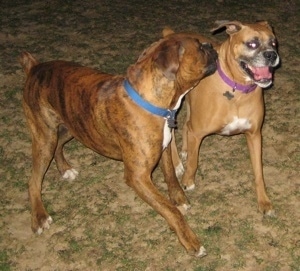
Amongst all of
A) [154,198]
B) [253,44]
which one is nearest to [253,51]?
[253,44]

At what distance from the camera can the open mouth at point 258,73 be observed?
137 inches

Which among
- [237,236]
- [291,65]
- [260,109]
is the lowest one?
[237,236]

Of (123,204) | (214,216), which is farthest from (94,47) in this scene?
(214,216)

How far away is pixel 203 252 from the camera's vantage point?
3.58m

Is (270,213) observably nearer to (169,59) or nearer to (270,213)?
(270,213)

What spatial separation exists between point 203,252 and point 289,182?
3.97 feet

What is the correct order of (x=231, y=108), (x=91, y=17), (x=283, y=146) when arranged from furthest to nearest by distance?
(x=91, y=17) → (x=283, y=146) → (x=231, y=108)

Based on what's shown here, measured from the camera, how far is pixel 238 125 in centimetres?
378

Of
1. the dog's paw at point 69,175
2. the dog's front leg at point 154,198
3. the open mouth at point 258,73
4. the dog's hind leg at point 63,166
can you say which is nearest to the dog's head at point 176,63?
the open mouth at point 258,73

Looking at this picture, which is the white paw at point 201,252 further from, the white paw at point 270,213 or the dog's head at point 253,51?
the dog's head at point 253,51

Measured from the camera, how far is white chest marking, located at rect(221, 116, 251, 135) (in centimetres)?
374

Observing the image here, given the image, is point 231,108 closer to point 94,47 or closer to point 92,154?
point 92,154

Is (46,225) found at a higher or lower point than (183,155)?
lower

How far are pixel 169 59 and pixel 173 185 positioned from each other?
4.68ft
